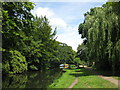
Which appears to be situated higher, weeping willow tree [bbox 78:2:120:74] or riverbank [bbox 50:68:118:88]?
weeping willow tree [bbox 78:2:120:74]

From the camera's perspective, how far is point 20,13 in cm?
1800

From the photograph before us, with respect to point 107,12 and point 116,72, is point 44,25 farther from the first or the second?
point 116,72

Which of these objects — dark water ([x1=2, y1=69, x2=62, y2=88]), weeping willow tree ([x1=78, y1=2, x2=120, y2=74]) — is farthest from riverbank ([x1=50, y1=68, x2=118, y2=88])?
weeping willow tree ([x1=78, y1=2, x2=120, y2=74])

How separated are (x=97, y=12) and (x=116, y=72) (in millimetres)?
8714

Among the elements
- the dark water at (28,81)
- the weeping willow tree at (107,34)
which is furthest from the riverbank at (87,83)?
the weeping willow tree at (107,34)

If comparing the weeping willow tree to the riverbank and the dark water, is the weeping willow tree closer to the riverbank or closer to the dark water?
the riverbank

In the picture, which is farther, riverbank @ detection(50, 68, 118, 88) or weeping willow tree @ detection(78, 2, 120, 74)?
weeping willow tree @ detection(78, 2, 120, 74)

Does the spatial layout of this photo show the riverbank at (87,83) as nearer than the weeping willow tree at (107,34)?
Yes

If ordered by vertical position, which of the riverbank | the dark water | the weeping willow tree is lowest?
the dark water

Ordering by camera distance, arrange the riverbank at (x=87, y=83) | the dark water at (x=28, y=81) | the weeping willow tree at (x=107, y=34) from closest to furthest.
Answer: the riverbank at (x=87, y=83) → the dark water at (x=28, y=81) → the weeping willow tree at (x=107, y=34)

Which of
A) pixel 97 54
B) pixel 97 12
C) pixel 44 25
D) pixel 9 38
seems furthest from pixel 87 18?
pixel 44 25

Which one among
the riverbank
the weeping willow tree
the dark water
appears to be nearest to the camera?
the riverbank

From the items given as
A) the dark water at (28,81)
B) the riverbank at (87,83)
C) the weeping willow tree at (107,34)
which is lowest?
the dark water at (28,81)

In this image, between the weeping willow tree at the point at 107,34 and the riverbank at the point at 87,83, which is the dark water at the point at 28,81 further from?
the weeping willow tree at the point at 107,34
